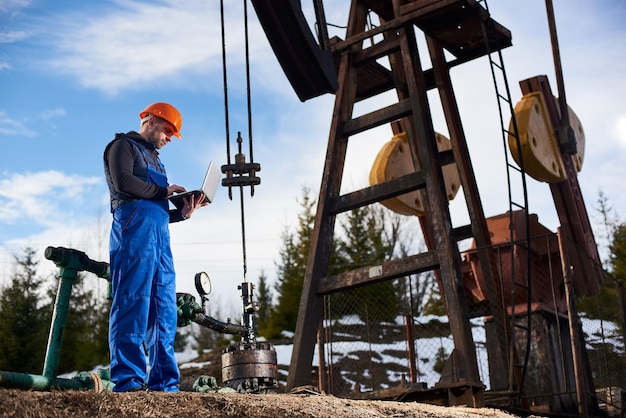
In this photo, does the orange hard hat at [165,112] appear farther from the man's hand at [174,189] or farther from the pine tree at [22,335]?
the pine tree at [22,335]

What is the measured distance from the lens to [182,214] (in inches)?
200

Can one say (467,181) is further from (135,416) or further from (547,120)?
(135,416)

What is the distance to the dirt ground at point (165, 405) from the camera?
11.0 ft

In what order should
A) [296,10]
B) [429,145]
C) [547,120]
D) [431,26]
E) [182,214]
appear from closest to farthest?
[182,214] → [296,10] → [429,145] → [431,26] → [547,120]

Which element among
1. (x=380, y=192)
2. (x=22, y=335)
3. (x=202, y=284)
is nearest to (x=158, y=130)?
(x=202, y=284)

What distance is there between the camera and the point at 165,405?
3.64m

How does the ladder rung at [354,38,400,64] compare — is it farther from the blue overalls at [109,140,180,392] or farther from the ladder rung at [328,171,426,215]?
the blue overalls at [109,140,180,392]

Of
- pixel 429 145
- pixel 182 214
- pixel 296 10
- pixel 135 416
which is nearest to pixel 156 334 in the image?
pixel 182 214

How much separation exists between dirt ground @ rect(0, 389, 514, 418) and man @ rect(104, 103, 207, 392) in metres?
0.67

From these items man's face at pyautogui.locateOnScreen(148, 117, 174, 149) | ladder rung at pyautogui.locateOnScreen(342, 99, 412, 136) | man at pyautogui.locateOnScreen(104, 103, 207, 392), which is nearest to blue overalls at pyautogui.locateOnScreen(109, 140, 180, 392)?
man at pyautogui.locateOnScreen(104, 103, 207, 392)

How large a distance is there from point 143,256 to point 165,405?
45.1 inches

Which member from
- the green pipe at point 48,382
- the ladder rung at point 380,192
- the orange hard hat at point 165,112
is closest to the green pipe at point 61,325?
the green pipe at point 48,382

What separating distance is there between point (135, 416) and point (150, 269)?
4.15 ft

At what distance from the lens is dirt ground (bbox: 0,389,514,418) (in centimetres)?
334
